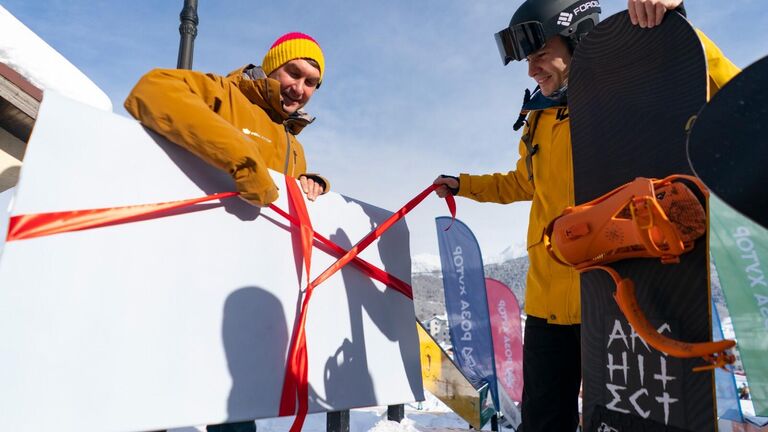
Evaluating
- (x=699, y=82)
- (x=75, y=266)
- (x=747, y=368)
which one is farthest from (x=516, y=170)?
(x=747, y=368)

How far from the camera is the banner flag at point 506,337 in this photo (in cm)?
798

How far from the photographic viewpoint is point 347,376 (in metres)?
1.85

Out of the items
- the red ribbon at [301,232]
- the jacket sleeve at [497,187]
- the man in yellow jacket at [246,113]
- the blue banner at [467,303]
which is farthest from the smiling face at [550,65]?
the blue banner at [467,303]

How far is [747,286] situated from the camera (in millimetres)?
5758

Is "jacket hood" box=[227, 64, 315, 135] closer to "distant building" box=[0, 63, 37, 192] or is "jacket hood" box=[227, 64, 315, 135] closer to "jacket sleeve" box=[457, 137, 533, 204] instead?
"jacket sleeve" box=[457, 137, 533, 204]

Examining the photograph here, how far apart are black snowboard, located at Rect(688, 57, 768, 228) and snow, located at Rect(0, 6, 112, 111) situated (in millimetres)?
3307

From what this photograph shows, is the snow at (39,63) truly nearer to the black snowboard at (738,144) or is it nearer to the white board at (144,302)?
the white board at (144,302)

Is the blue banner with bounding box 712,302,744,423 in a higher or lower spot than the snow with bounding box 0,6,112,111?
lower

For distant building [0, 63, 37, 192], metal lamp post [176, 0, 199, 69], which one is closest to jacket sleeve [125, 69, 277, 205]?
distant building [0, 63, 37, 192]

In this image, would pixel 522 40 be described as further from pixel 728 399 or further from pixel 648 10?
pixel 728 399

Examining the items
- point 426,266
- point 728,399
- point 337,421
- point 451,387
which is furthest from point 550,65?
point 426,266

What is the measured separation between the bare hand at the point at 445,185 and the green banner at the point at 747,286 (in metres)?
5.12

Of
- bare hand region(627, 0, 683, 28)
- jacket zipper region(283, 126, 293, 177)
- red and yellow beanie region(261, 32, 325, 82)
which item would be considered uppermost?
red and yellow beanie region(261, 32, 325, 82)

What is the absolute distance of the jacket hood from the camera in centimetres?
206
